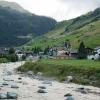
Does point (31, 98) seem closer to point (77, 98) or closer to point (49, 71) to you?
point (77, 98)

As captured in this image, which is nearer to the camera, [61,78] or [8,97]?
[8,97]

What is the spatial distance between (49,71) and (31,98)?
4923cm

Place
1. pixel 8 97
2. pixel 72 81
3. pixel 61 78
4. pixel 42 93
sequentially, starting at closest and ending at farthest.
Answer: pixel 8 97 < pixel 42 93 < pixel 72 81 < pixel 61 78

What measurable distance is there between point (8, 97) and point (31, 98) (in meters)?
3.54

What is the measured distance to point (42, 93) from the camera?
58.2 m

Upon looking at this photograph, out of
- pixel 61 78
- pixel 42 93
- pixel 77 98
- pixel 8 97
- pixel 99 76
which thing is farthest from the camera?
pixel 61 78

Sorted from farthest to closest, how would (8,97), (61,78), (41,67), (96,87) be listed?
(41,67), (61,78), (96,87), (8,97)

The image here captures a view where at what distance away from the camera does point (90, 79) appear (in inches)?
2955

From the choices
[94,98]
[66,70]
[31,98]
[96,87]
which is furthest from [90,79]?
[31,98]

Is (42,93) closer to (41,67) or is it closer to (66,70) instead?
(66,70)

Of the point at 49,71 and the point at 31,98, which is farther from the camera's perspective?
Answer: the point at 49,71

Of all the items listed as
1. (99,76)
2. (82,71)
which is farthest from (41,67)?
(99,76)

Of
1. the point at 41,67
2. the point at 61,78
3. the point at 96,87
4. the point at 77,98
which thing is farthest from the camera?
the point at 41,67

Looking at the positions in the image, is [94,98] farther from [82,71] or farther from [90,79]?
[82,71]
